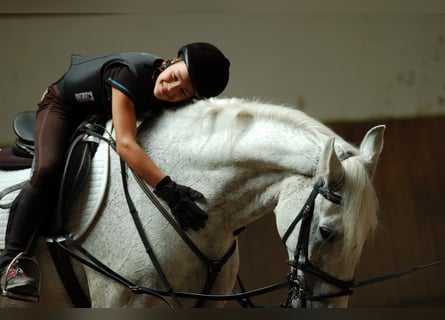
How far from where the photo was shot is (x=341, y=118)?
2166 millimetres

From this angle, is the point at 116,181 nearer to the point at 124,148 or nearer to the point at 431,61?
the point at 124,148

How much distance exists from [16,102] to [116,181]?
51 centimetres

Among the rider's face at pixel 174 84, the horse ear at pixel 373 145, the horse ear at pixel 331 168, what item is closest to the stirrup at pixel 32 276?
the rider's face at pixel 174 84

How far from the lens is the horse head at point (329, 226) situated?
1.31m

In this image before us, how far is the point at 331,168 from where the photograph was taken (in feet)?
4.26

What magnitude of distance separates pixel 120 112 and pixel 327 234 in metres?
0.52

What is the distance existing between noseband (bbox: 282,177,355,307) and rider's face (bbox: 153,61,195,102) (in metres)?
0.37

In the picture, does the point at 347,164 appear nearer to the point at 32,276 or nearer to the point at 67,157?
the point at 67,157

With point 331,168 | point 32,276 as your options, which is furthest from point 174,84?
point 32,276

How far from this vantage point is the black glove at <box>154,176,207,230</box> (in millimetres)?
1380

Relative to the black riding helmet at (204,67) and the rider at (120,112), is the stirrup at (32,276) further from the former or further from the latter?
the black riding helmet at (204,67)

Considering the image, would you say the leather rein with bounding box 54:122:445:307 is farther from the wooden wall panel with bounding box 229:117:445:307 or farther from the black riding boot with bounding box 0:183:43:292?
the wooden wall panel with bounding box 229:117:445:307

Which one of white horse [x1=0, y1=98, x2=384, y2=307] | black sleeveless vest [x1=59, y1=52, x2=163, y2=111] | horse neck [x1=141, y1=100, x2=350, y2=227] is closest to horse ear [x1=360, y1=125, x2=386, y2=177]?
white horse [x1=0, y1=98, x2=384, y2=307]

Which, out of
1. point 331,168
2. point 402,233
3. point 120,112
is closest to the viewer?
point 331,168
